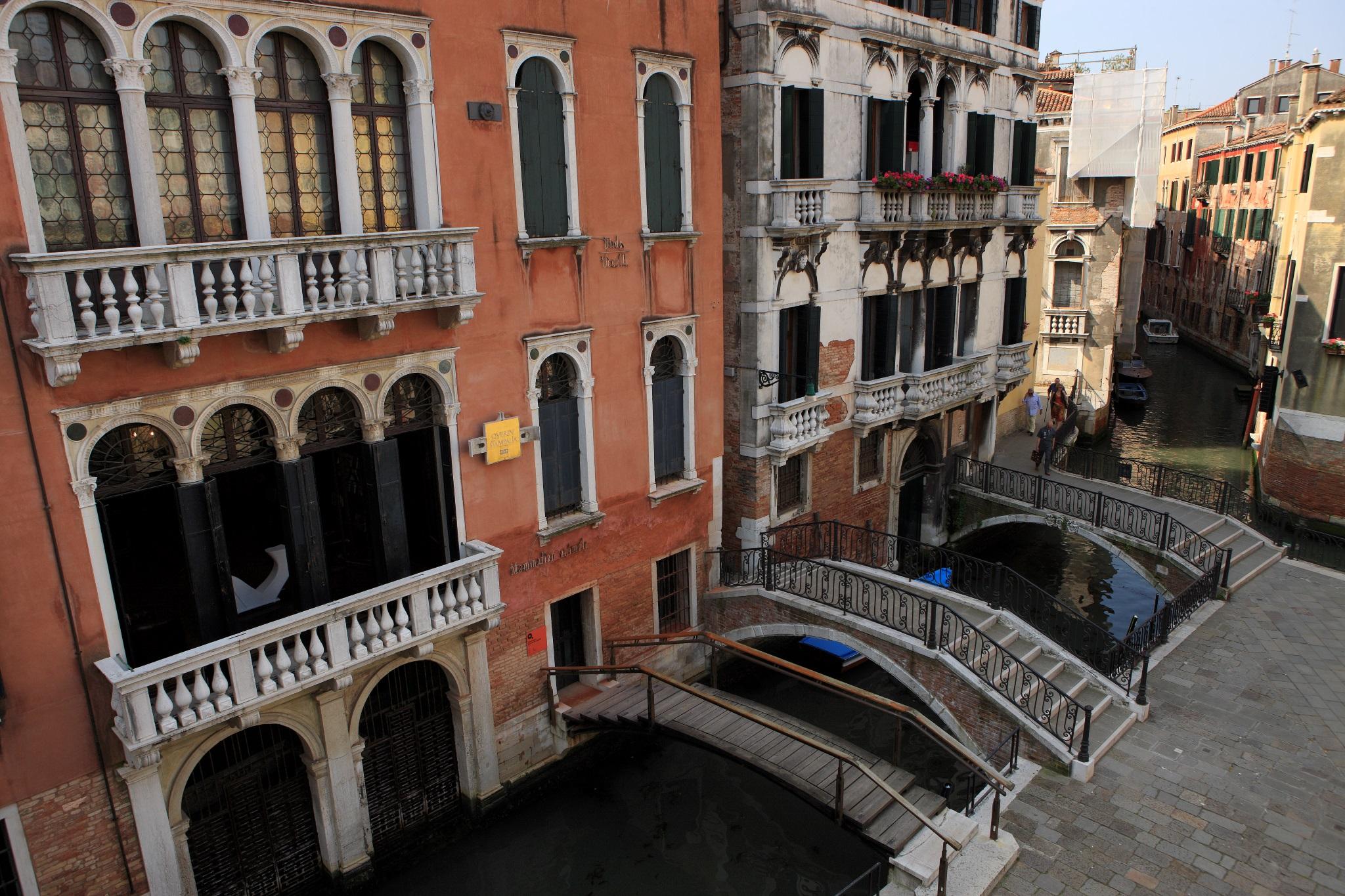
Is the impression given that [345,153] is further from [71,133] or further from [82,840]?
[82,840]

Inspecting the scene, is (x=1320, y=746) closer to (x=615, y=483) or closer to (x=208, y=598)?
(x=615, y=483)

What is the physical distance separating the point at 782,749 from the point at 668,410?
5.01 m

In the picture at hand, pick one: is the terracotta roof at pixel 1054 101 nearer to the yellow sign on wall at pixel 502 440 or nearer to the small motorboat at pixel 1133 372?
the small motorboat at pixel 1133 372

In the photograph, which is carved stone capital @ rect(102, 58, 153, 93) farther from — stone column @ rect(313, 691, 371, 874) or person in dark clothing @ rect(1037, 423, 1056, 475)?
person in dark clothing @ rect(1037, 423, 1056, 475)

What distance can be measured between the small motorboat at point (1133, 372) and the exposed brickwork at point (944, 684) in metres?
29.1

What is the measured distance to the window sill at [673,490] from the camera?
13.2 meters

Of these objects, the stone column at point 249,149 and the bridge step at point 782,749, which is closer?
the stone column at point 249,149

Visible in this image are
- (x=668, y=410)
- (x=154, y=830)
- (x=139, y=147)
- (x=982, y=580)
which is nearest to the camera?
(x=139, y=147)

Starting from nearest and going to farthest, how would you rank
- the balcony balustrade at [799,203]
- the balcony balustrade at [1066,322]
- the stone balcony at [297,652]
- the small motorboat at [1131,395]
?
the stone balcony at [297,652] < the balcony balustrade at [799,203] < the balcony balustrade at [1066,322] < the small motorboat at [1131,395]

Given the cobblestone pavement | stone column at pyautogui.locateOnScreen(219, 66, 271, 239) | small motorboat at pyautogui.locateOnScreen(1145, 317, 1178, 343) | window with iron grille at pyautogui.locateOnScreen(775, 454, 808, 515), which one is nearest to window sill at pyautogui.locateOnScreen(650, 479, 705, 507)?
window with iron grille at pyautogui.locateOnScreen(775, 454, 808, 515)

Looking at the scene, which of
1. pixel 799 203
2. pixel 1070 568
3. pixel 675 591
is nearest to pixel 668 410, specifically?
pixel 675 591

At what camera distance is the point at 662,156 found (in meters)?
12.5

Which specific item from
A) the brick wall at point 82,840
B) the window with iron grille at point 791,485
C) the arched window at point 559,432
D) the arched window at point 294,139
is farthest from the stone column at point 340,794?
the window with iron grille at point 791,485

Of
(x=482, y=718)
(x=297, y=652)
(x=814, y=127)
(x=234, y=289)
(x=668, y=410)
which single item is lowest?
(x=482, y=718)
